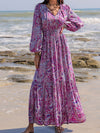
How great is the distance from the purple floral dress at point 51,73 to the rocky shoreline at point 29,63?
8.83 feet

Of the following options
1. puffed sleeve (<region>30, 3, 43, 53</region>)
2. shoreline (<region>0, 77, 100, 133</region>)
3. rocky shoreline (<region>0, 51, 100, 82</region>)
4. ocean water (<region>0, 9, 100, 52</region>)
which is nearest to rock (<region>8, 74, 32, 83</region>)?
rocky shoreline (<region>0, 51, 100, 82</region>)

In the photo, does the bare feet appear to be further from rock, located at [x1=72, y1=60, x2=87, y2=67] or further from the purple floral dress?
rock, located at [x1=72, y1=60, x2=87, y2=67]

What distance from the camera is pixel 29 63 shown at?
25.6ft

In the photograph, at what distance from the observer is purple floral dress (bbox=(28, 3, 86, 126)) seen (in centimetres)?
340

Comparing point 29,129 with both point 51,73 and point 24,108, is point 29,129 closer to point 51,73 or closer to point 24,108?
point 51,73

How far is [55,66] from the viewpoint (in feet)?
11.3

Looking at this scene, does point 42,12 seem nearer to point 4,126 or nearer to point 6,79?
point 4,126

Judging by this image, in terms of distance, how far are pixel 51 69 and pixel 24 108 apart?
1307mm

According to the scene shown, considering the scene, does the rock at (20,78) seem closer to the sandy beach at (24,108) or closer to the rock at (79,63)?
the sandy beach at (24,108)

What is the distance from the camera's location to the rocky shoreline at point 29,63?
21.2ft

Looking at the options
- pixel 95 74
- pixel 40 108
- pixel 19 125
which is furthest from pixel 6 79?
pixel 40 108

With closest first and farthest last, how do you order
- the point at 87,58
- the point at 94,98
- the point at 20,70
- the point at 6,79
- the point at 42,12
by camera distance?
the point at 42,12 → the point at 94,98 → the point at 6,79 → the point at 20,70 → the point at 87,58

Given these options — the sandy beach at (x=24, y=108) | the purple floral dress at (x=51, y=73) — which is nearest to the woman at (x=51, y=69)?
the purple floral dress at (x=51, y=73)

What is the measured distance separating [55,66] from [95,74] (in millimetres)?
3309
